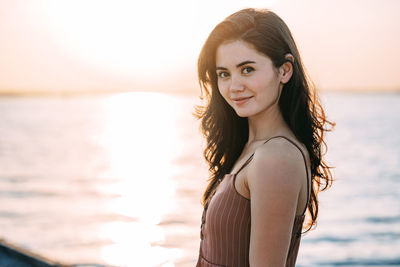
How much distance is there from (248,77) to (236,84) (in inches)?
2.6

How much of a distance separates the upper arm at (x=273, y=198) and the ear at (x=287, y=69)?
35 cm

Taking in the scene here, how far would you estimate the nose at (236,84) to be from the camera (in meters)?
2.13

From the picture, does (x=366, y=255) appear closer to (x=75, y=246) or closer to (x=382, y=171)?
(x=75, y=246)

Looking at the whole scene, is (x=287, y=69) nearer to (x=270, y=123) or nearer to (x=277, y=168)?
(x=270, y=123)

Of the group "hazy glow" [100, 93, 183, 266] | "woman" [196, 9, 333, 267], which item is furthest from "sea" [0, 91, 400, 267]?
"woman" [196, 9, 333, 267]

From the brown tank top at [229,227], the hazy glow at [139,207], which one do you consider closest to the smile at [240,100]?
the brown tank top at [229,227]

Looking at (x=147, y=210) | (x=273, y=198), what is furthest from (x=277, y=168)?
(x=147, y=210)

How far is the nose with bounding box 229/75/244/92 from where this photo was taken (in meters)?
2.13

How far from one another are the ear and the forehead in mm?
101

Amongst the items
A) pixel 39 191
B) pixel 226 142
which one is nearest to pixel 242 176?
pixel 226 142

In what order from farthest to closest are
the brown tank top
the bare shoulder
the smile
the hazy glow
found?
the hazy glow, the smile, the brown tank top, the bare shoulder

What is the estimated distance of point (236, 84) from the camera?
2137mm

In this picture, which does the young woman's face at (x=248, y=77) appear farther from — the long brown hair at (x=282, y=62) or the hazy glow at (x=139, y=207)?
the hazy glow at (x=139, y=207)

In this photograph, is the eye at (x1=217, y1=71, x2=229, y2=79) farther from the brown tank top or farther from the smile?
the brown tank top
